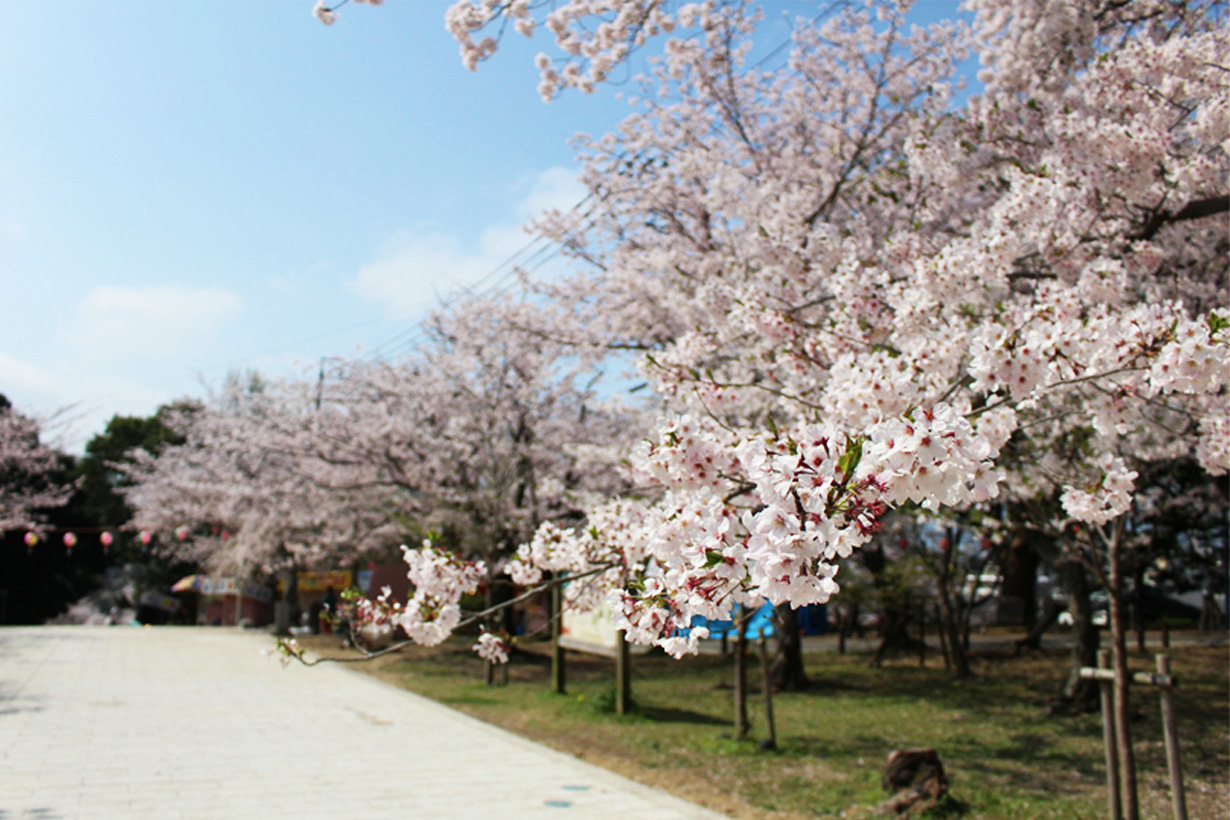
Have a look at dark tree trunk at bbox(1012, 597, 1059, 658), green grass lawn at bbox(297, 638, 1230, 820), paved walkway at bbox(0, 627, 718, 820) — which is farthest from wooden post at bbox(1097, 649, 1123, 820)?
dark tree trunk at bbox(1012, 597, 1059, 658)

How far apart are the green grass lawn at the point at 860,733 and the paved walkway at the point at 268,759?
29.5 inches

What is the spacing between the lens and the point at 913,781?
6.17 meters

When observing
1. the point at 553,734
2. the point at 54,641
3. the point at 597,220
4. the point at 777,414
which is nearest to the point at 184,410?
the point at 54,641

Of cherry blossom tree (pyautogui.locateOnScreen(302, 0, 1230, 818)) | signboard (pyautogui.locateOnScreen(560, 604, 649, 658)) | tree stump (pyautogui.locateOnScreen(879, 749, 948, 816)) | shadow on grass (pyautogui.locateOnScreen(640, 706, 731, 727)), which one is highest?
cherry blossom tree (pyautogui.locateOnScreen(302, 0, 1230, 818))

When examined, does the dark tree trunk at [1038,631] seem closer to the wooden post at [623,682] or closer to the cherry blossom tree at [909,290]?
the cherry blossom tree at [909,290]

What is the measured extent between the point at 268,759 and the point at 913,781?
5383 millimetres

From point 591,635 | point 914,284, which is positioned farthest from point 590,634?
point 914,284

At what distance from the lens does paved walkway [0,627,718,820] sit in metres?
5.64

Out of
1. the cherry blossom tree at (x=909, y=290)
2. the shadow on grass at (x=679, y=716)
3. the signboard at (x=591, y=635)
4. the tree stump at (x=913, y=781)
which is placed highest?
the cherry blossom tree at (x=909, y=290)

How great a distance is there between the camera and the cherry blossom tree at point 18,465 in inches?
879

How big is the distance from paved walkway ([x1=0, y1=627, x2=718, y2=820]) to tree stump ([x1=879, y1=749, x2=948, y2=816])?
137 centimetres

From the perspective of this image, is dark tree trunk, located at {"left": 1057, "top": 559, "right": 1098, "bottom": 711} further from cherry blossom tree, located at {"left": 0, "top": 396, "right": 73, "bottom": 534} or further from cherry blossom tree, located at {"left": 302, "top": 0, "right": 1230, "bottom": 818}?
cherry blossom tree, located at {"left": 0, "top": 396, "right": 73, "bottom": 534}

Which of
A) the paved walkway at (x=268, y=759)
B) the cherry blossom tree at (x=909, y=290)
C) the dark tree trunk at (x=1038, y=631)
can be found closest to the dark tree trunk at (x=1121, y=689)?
the cherry blossom tree at (x=909, y=290)

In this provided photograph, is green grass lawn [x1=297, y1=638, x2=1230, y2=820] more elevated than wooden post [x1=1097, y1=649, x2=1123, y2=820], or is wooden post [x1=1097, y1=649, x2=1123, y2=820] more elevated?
wooden post [x1=1097, y1=649, x2=1123, y2=820]
